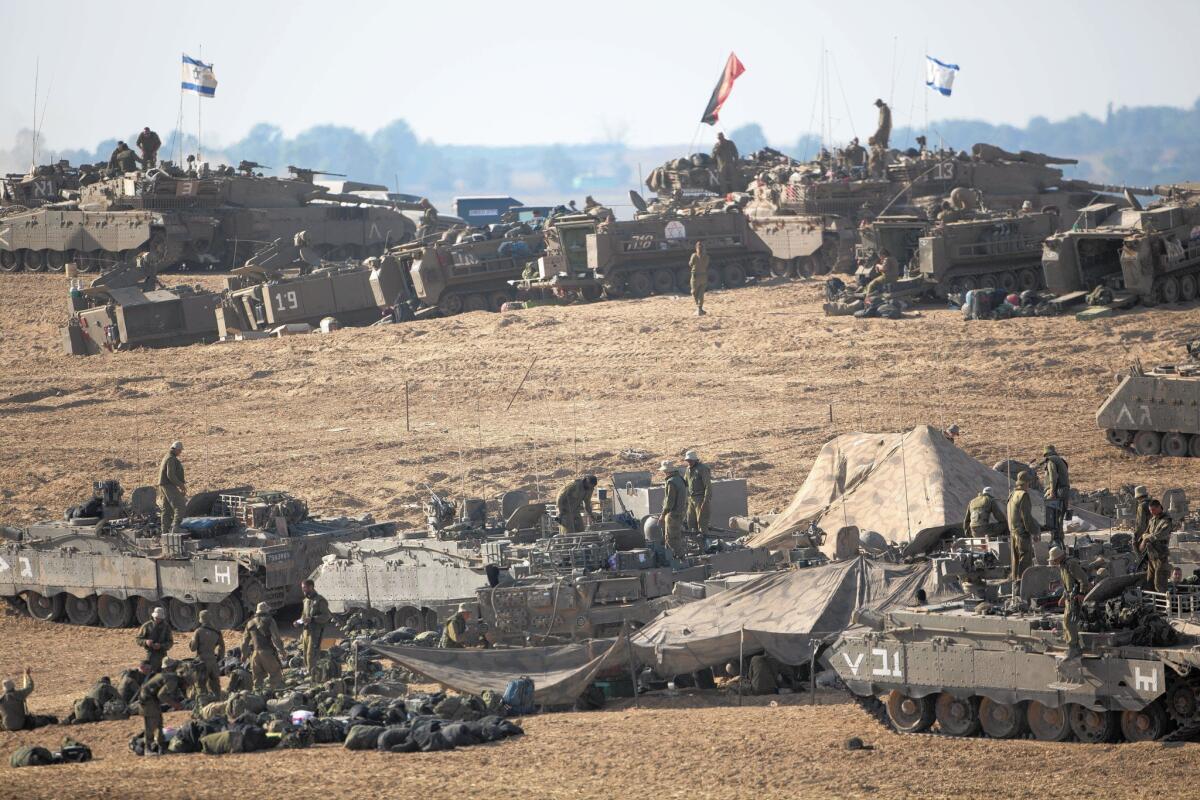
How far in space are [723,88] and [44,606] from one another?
31.1 m

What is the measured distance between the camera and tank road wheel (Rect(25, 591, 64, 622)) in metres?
25.5

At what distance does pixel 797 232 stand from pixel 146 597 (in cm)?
2350

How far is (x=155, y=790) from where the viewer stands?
1428 cm

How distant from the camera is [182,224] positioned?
168 feet

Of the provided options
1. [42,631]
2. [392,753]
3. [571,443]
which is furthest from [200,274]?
[392,753]

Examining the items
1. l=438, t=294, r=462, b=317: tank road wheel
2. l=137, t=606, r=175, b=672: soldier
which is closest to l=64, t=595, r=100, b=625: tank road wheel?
l=137, t=606, r=175, b=672: soldier

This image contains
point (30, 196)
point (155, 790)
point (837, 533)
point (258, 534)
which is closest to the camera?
point (155, 790)

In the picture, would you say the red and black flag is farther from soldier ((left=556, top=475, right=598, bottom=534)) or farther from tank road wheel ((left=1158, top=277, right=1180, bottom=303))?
soldier ((left=556, top=475, right=598, bottom=534))

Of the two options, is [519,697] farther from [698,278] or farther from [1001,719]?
[698,278]

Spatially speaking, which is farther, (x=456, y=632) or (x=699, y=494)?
(x=699, y=494)

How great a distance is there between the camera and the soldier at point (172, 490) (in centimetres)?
2431

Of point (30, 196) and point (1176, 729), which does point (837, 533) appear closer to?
point (1176, 729)

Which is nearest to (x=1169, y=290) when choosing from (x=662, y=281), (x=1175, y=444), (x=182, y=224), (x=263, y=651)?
(x=1175, y=444)

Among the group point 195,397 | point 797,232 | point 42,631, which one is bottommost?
point 42,631
